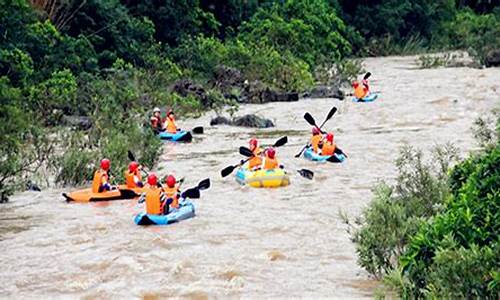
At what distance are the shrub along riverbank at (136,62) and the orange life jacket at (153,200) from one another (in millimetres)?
2796

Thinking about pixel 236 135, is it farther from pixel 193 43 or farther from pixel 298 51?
pixel 298 51

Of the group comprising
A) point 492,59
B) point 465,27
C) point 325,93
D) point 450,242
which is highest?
point 450,242

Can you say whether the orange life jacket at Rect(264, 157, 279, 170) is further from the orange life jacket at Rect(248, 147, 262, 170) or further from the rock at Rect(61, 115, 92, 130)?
the rock at Rect(61, 115, 92, 130)

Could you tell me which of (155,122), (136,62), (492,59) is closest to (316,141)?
(155,122)

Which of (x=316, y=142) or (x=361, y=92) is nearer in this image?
(x=316, y=142)

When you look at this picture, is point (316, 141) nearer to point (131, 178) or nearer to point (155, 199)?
point (131, 178)

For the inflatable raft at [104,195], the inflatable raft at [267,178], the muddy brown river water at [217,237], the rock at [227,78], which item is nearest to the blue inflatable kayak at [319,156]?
the muddy brown river water at [217,237]

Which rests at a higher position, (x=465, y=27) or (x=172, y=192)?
(x=172, y=192)

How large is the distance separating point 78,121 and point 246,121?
4151 millimetres

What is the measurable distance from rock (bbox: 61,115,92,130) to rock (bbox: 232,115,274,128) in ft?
12.3

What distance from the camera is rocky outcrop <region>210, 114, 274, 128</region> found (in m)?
22.6

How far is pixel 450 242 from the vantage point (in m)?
6.27

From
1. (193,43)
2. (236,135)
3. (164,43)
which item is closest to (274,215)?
(236,135)

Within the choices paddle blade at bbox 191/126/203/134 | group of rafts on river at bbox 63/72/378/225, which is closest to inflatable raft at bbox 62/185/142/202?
group of rafts on river at bbox 63/72/378/225
